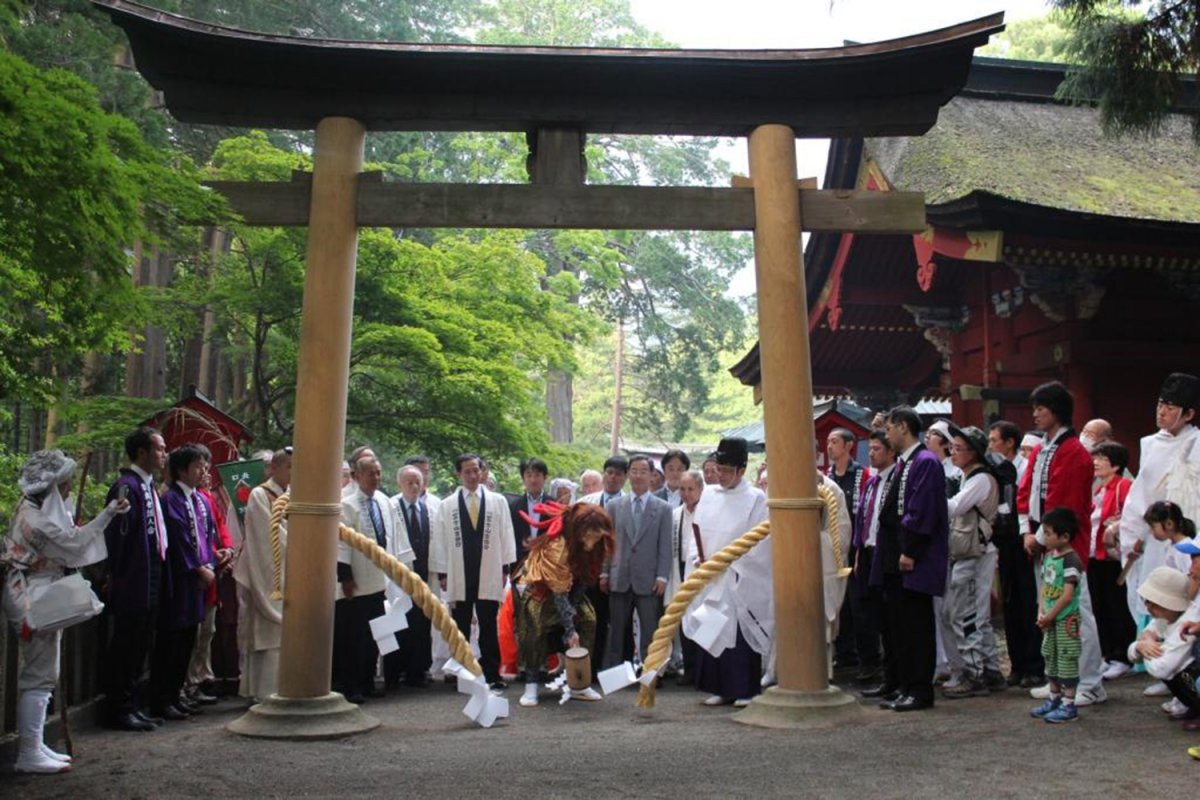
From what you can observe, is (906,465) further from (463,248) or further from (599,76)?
(463,248)

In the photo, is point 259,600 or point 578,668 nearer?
point 578,668

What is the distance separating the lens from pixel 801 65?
670cm

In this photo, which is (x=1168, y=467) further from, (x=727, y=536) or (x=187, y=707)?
(x=187, y=707)

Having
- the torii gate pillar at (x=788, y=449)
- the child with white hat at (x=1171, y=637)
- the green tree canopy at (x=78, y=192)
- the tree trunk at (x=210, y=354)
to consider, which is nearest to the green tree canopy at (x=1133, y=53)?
the torii gate pillar at (x=788, y=449)

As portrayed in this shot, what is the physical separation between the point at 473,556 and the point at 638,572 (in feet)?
4.63

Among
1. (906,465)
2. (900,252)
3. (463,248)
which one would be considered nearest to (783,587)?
(906,465)

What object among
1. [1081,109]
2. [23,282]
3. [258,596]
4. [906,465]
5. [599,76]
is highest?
[1081,109]

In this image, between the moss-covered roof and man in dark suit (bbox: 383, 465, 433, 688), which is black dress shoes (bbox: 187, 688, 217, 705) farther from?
the moss-covered roof

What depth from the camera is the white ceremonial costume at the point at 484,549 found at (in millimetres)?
9008

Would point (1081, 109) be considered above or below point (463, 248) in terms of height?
above

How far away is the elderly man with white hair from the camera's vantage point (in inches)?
203

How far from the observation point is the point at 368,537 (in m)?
8.21

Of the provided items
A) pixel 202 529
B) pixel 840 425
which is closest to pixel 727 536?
pixel 202 529

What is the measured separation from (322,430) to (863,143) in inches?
353
